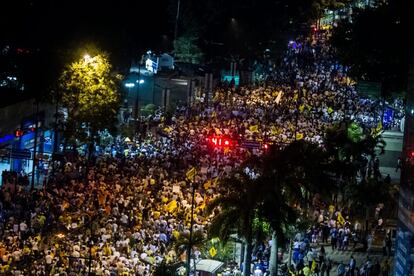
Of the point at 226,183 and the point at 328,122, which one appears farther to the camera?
the point at 328,122

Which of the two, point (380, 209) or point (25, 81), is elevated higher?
point (25, 81)

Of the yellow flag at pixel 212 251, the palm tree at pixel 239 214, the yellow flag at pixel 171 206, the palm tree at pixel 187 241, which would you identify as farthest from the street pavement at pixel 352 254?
the palm tree at pixel 239 214

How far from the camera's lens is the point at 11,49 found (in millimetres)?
49062

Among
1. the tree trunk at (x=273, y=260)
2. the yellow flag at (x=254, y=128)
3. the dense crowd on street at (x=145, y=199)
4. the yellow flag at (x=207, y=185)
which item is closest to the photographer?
the dense crowd on street at (x=145, y=199)

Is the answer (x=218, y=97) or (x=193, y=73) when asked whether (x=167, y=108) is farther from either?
(x=193, y=73)

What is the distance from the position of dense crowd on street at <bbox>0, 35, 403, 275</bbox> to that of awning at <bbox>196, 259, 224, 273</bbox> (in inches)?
35.8

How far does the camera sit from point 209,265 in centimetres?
2750

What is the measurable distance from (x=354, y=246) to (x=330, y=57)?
51.0 meters

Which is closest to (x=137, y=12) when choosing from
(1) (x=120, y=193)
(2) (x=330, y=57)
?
(2) (x=330, y=57)

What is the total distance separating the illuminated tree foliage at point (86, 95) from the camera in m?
45.8

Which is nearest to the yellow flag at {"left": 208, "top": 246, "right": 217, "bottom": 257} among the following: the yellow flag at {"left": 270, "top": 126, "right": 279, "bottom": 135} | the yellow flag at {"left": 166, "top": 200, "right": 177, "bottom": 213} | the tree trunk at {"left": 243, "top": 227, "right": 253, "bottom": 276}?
the tree trunk at {"left": 243, "top": 227, "right": 253, "bottom": 276}

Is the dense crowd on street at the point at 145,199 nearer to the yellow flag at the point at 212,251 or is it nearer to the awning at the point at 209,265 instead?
the yellow flag at the point at 212,251

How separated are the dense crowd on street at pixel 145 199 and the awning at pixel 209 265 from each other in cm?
91

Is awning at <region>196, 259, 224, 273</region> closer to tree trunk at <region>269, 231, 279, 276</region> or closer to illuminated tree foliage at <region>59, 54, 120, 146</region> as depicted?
tree trunk at <region>269, 231, 279, 276</region>
